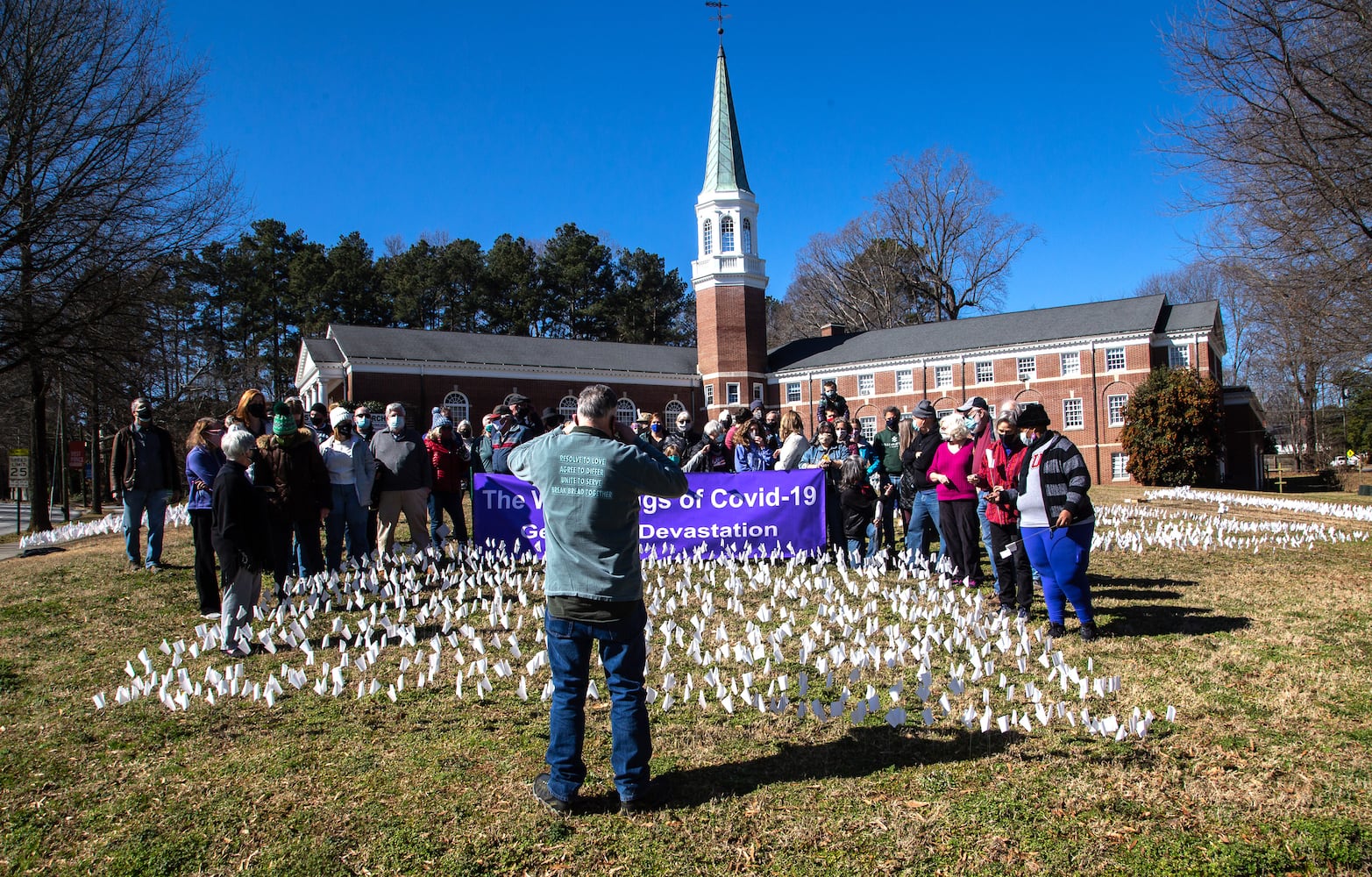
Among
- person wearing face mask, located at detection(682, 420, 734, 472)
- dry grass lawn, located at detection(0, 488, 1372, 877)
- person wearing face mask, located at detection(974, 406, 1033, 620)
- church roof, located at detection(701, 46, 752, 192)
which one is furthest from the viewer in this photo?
church roof, located at detection(701, 46, 752, 192)

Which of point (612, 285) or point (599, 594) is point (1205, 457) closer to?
point (599, 594)

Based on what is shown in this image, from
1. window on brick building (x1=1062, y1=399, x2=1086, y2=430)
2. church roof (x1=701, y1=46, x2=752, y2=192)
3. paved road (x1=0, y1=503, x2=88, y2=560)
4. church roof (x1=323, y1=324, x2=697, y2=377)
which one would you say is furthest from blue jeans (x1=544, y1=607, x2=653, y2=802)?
church roof (x1=701, y1=46, x2=752, y2=192)

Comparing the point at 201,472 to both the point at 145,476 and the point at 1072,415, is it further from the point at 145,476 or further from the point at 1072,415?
the point at 1072,415

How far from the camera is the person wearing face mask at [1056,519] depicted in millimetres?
6457

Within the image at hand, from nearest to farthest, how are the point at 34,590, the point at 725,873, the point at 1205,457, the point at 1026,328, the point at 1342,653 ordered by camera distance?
the point at 725,873 < the point at 1342,653 < the point at 34,590 < the point at 1205,457 < the point at 1026,328

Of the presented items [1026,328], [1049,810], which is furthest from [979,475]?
[1026,328]

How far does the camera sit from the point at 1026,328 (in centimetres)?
4906

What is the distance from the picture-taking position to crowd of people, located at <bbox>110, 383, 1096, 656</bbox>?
661 cm

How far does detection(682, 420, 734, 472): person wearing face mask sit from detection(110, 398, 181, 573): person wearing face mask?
22.4 feet

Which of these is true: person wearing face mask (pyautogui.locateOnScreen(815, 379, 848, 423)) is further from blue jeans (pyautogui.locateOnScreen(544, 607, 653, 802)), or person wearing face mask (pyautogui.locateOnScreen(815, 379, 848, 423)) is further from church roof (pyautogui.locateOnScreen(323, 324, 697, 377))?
church roof (pyautogui.locateOnScreen(323, 324, 697, 377))

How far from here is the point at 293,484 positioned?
8383mm

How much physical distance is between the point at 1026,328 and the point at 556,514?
5038cm

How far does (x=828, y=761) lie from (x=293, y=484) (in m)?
6.39

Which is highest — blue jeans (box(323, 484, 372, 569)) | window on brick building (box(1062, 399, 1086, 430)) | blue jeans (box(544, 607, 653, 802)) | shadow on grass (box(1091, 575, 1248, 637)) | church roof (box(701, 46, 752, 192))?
church roof (box(701, 46, 752, 192))
